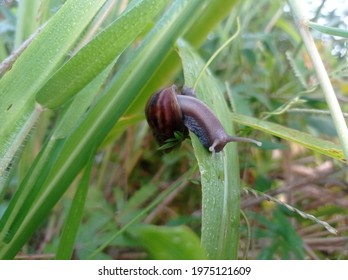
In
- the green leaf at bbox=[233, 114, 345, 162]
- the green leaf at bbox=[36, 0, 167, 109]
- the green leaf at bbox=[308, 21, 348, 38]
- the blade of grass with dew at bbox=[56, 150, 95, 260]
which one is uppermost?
the green leaf at bbox=[36, 0, 167, 109]

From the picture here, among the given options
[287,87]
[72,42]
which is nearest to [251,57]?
[287,87]

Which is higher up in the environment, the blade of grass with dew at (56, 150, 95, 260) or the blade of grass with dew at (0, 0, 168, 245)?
the blade of grass with dew at (0, 0, 168, 245)

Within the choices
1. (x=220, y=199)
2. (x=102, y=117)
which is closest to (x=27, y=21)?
(x=102, y=117)

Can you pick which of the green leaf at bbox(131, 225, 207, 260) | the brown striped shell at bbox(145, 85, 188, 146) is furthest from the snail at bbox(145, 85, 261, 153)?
the green leaf at bbox(131, 225, 207, 260)

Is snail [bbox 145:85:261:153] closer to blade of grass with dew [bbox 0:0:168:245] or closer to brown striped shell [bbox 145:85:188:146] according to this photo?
brown striped shell [bbox 145:85:188:146]

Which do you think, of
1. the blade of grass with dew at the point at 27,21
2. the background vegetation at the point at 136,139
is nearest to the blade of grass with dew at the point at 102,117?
the background vegetation at the point at 136,139

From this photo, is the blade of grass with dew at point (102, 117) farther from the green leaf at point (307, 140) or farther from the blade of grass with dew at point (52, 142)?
the green leaf at point (307, 140)

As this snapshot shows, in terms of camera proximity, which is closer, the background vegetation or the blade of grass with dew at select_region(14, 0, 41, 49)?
the background vegetation

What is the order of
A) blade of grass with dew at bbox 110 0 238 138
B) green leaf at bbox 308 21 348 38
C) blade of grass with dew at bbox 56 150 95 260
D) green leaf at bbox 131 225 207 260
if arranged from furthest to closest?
blade of grass with dew at bbox 110 0 238 138, blade of grass with dew at bbox 56 150 95 260, green leaf at bbox 308 21 348 38, green leaf at bbox 131 225 207 260

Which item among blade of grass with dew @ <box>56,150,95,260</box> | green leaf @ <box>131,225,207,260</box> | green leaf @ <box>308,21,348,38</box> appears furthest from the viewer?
blade of grass with dew @ <box>56,150,95,260</box>
